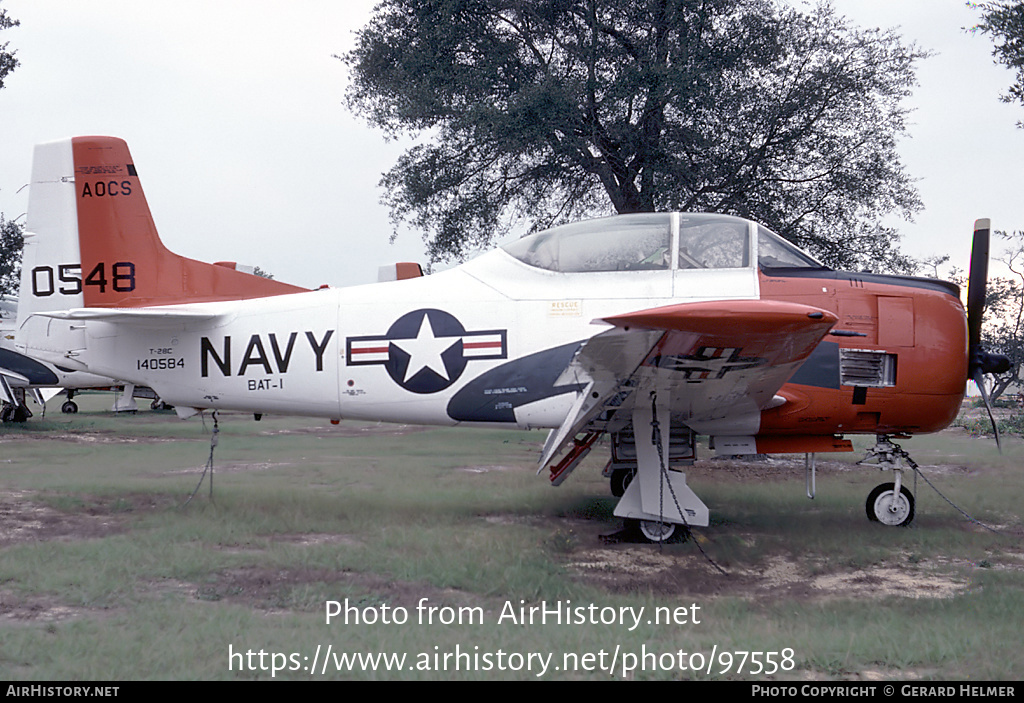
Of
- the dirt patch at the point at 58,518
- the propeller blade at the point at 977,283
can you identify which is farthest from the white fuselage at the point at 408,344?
the propeller blade at the point at 977,283

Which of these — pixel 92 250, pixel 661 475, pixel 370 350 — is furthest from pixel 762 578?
pixel 92 250

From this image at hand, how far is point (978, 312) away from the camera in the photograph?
6664 millimetres

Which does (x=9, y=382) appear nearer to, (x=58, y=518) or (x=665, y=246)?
(x=58, y=518)

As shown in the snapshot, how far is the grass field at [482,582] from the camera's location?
3533 mm

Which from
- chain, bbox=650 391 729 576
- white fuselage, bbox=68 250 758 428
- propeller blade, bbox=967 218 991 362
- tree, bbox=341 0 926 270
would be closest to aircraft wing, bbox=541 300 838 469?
chain, bbox=650 391 729 576

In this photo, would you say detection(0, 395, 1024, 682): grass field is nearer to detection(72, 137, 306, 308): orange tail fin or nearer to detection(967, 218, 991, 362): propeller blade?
detection(967, 218, 991, 362): propeller blade

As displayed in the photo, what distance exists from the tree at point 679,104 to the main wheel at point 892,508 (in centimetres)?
673

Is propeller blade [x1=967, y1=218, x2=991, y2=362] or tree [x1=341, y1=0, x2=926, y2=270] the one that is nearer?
propeller blade [x1=967, y1=218, x2=991, y2=362]

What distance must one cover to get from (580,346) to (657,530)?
6.04ft

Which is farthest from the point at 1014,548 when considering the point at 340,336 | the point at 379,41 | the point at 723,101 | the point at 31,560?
the point at 379,41

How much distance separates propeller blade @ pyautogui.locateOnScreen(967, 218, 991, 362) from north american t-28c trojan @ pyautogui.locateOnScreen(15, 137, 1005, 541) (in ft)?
0.05

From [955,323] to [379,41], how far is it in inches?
478

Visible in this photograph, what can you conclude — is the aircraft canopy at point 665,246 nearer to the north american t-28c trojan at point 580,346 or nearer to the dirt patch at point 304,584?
the north american t-28c trojan at point 580,346

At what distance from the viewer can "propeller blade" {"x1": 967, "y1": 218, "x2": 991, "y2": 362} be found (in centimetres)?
648
